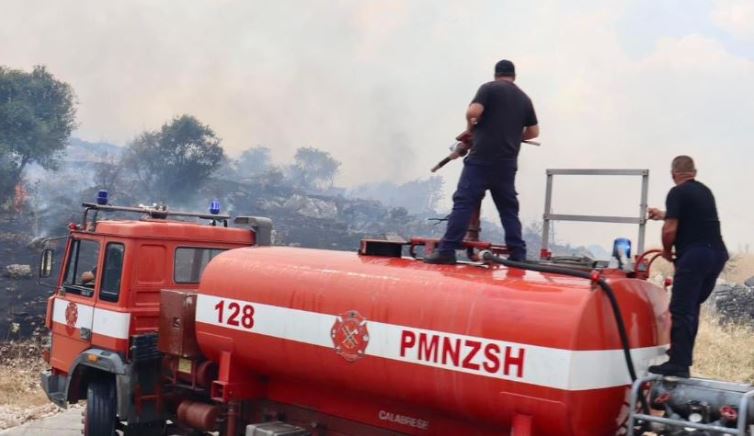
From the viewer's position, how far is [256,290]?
5.69 m

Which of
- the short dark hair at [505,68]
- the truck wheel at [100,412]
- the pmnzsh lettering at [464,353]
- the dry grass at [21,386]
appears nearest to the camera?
the pmnzsh lettering at [464,353]

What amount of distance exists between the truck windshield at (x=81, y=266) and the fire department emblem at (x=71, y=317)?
0.17 m

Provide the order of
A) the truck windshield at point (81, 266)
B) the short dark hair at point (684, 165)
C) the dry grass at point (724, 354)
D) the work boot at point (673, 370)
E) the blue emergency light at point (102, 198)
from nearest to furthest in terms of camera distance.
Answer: the work boot at point (673, 370) < the short dark hair at point (684, 165) < the truck windshield at point (81, 266) < the blue emergency light at point (102, 198) < the dry grass at point (724, 354)

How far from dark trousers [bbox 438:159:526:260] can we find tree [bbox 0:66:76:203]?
32487 millimetres

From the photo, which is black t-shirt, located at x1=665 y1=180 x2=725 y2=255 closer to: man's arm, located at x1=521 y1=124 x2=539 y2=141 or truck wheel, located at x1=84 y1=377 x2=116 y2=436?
man's arm, located at x1=521 y1=124 x2=539 y2=141

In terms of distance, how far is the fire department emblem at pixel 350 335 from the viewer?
491 cm

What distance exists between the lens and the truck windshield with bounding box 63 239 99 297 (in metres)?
7.59

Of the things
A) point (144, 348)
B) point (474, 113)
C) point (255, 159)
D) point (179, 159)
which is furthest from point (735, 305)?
point (255, 159)

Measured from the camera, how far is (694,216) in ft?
14.9

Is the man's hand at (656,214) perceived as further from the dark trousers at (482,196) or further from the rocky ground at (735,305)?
the rocky ground at (735,305)

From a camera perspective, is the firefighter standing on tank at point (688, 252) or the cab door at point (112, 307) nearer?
the firefighter standing on tank at point (688, 252)

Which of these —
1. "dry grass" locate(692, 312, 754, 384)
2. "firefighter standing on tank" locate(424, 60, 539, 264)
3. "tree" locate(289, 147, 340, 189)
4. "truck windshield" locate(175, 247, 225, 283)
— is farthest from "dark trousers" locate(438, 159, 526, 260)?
"tree" locate(289, 147, 340, 189)

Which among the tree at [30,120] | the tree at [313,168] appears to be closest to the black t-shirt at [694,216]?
the tree at [30,120]

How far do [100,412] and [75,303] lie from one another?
1220 mm
